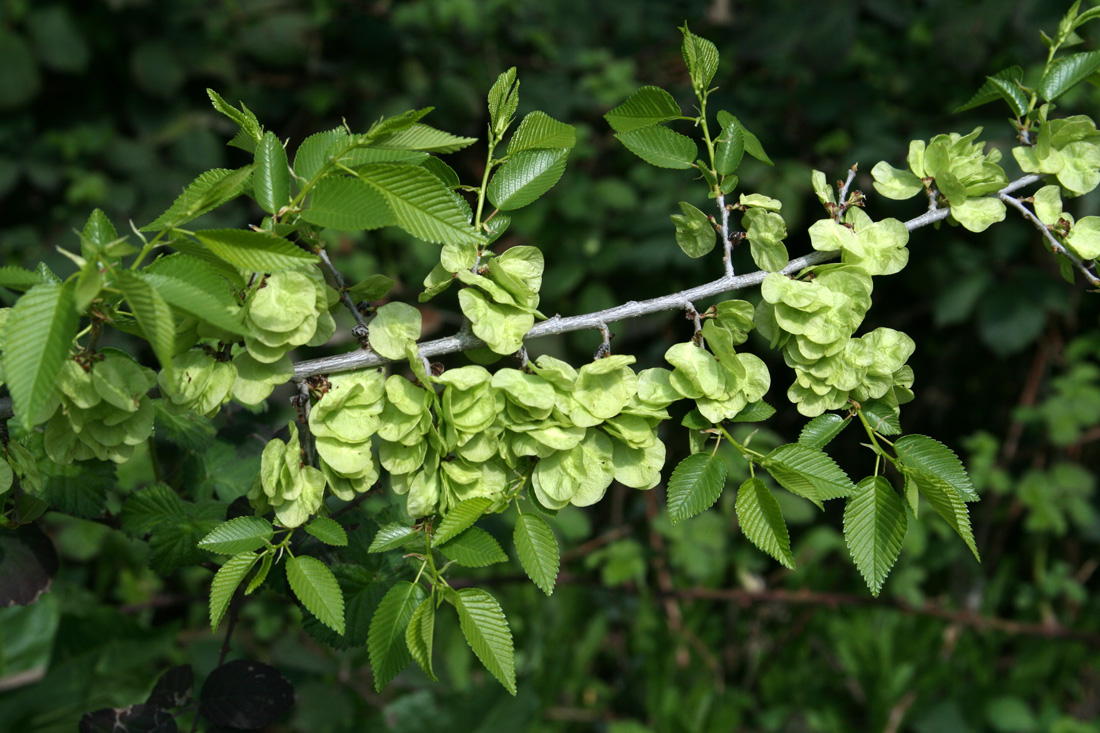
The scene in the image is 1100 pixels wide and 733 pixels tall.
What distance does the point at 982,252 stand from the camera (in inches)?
76.4

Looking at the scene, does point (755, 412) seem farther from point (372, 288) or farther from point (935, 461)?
point (372, 288)

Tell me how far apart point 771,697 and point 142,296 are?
2.06 metres

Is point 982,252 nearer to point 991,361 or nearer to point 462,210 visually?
point 991,361

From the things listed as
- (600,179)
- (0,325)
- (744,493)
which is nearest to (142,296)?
(0,325)

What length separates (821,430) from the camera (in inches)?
26.8

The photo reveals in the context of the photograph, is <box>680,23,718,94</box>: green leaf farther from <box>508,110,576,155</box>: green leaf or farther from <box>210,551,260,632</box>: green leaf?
<box>210,551,260,632</box>: green leaf

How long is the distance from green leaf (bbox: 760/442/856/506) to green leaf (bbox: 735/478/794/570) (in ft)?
0.07

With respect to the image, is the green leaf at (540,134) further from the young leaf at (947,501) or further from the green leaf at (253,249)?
the young leaf at (947,501)

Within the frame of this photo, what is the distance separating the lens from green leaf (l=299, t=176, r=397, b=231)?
0.55 meters

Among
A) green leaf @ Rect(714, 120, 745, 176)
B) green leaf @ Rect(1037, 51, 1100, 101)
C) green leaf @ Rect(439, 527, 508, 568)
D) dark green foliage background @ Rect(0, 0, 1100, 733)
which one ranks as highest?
green leaf @ Rect(1037, 51, 1100, 101)

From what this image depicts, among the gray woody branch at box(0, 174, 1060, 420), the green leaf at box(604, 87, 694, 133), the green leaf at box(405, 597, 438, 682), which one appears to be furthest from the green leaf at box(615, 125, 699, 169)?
the green leaf at box(405, 597, 438, 682)

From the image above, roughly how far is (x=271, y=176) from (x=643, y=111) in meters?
0.32

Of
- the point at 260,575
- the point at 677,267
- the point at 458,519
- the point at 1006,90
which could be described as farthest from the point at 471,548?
the point at 677,267

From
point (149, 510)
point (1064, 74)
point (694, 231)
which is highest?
point (1064, 74)
